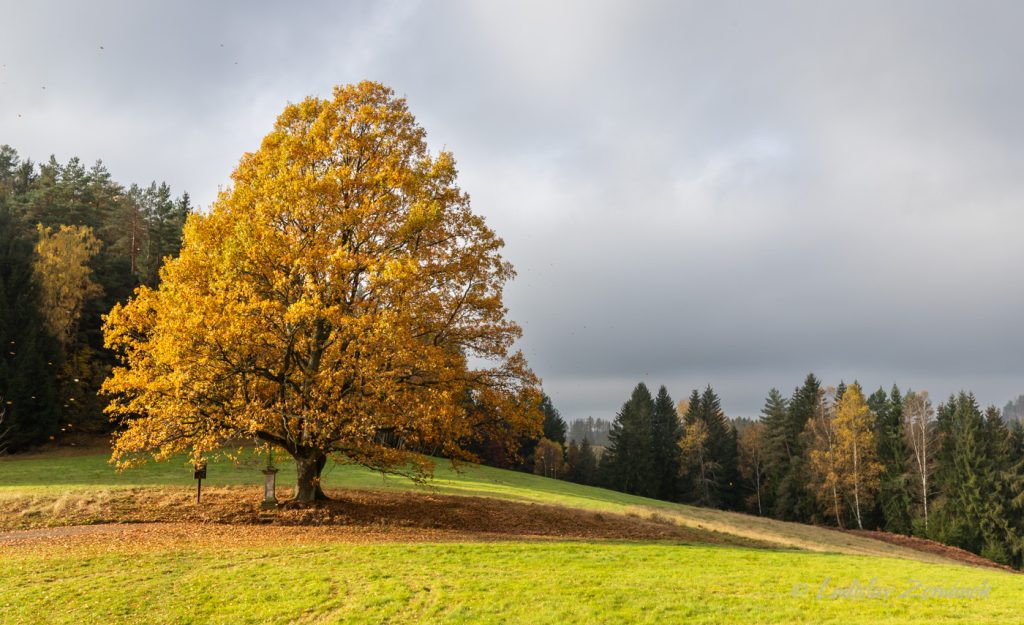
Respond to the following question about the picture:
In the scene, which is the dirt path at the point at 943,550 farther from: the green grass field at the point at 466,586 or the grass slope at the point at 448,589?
the grass slope at the point at 448,589

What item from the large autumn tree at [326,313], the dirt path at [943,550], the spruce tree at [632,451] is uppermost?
the large autumn tree at [326,313]

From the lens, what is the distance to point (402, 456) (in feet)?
65.6

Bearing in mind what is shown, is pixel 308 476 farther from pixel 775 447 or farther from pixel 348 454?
pixel 775 447

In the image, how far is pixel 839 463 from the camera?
6162 centimetres

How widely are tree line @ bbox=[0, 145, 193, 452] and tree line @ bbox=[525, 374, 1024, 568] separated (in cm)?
5804

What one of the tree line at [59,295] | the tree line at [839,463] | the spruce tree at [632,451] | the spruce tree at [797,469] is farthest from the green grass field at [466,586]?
the spruce tree at [632,451]

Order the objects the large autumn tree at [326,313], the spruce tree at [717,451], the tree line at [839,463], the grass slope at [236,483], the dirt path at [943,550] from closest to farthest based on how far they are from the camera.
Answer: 1. the large autumn tree at [326,313]
2. the grass slope at [236,483]
3. the dirt path at [943,550]
4. the tree line at [839,463]
5. the spruce tree at [717,451]

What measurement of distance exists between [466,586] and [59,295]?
50.6 m

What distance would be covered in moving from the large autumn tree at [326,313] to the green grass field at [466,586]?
4037 mm

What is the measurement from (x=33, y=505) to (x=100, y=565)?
395 inches

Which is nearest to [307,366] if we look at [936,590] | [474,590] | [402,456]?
[402,456]

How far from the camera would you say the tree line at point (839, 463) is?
2112 inches

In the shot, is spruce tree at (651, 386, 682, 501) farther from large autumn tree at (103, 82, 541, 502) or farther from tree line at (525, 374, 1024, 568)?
large autumn tree at (103, 82, 541, 502)

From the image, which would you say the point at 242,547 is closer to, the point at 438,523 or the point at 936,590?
the point at 438,523
